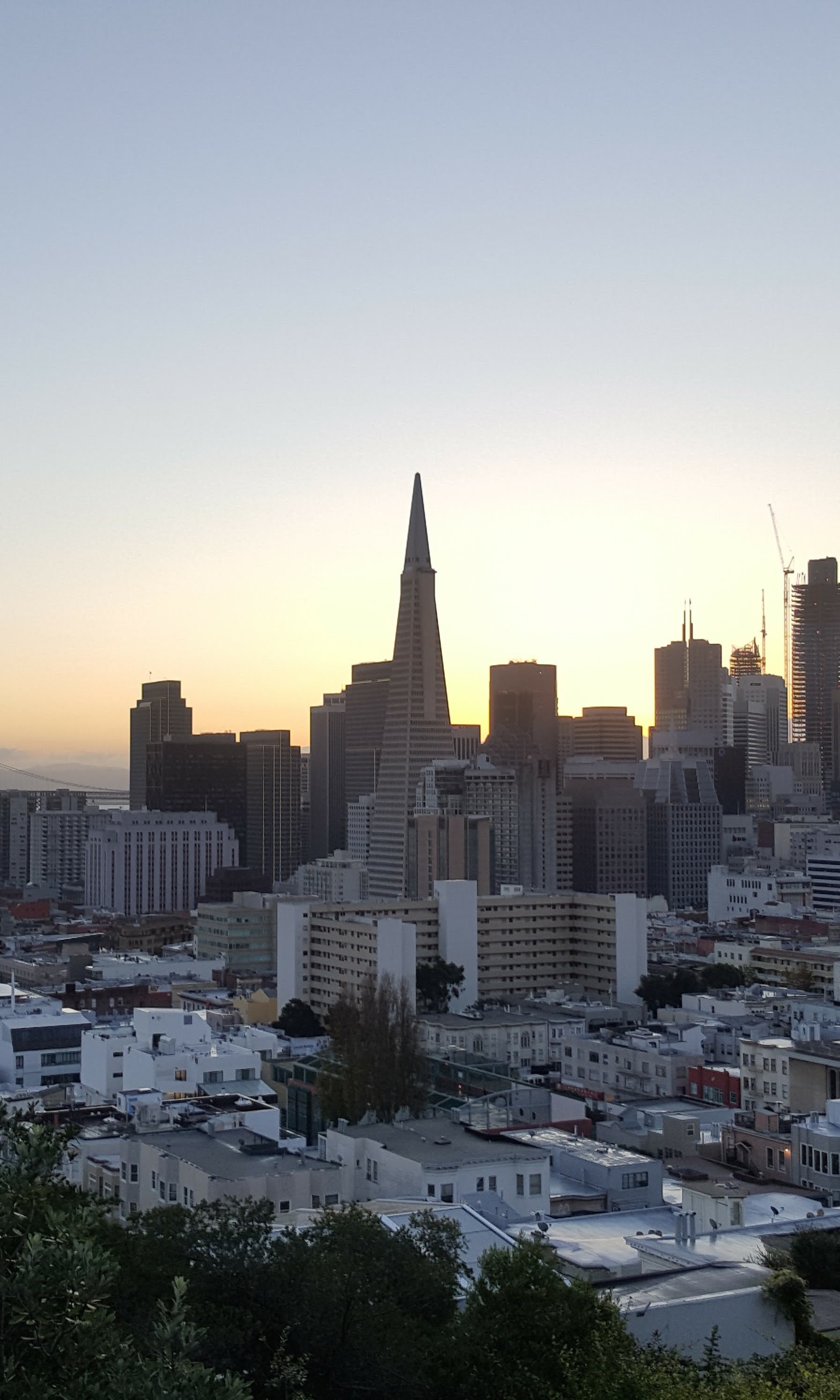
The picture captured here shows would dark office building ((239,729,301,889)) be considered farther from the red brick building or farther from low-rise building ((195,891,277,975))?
the red brick building

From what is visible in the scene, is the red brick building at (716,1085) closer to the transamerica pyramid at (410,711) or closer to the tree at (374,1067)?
the tree at (374,1067)

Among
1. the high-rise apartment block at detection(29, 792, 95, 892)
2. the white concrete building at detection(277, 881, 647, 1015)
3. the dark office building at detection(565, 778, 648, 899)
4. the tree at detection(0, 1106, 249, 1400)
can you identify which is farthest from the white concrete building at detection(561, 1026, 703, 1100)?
the high-rise apartment block at detection(29, 792, 95, 892)

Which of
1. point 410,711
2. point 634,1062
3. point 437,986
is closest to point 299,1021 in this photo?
point 437,986

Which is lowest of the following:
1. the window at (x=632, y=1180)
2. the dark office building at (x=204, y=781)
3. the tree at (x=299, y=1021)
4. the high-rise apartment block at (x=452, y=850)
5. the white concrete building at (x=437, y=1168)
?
the tree at (x=299, y=1021)

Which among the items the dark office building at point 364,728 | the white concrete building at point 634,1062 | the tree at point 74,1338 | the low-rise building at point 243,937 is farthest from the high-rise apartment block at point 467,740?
the tree at point 74,1338

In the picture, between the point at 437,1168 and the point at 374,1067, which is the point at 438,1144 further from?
the point at 374,1067
